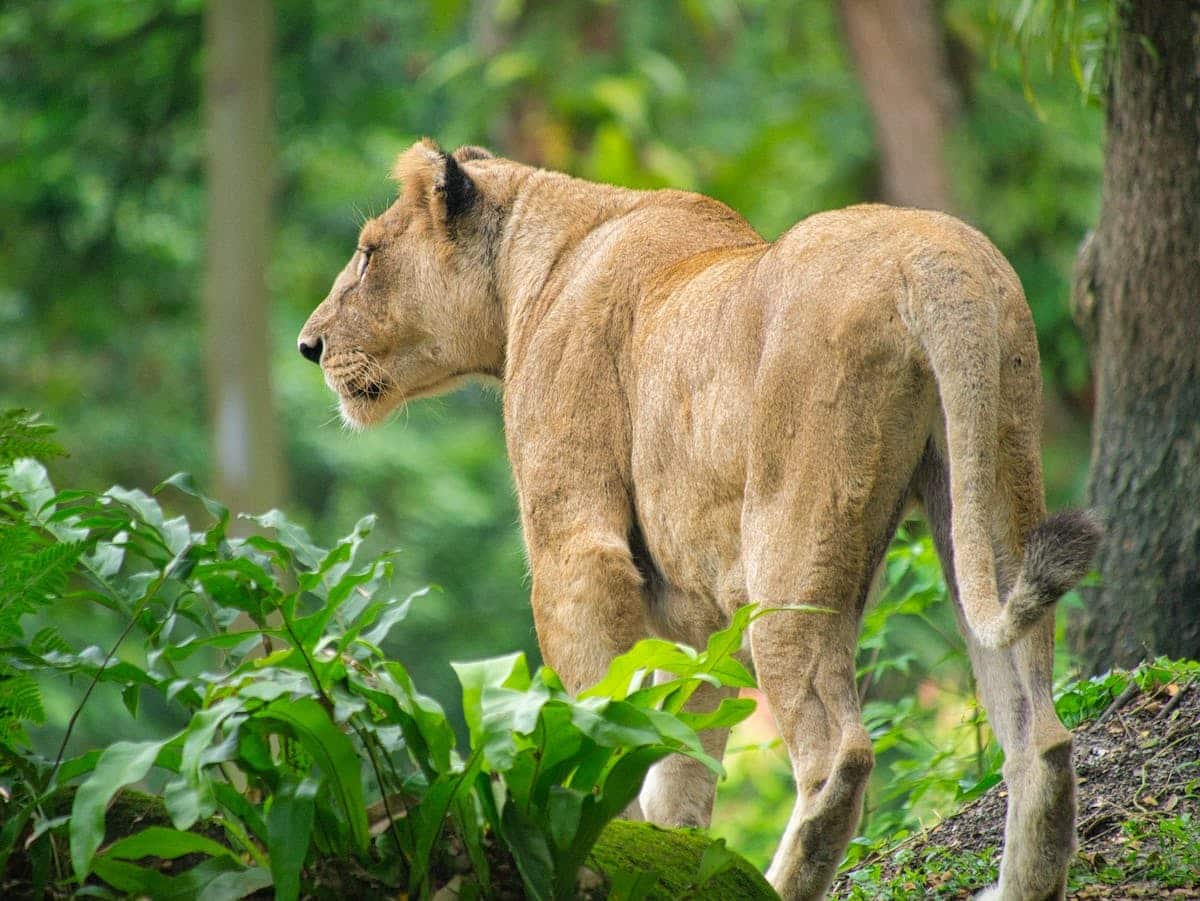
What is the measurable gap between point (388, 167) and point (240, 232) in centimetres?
205

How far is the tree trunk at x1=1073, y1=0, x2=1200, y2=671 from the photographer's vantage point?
18.1 ft

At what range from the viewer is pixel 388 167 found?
14773 mm

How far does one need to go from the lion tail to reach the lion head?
2.19 m

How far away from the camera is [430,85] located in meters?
15.9

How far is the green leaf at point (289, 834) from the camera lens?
288 cm

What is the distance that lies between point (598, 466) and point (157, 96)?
13.2m

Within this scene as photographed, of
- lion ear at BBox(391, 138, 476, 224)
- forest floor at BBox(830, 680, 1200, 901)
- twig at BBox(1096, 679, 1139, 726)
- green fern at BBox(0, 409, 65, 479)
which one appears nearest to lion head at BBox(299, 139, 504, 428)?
lion ear at BBox(391, 138, 476, 224)

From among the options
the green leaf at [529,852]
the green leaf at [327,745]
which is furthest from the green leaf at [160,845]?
the green leaf at [529,852]

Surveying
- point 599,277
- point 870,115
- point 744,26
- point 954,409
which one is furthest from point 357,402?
point 744,26

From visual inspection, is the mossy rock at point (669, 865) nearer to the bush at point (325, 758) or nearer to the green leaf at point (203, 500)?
the bush at point (325, 758)

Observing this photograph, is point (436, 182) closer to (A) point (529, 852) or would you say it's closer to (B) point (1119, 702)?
(B) point (1119, 702)

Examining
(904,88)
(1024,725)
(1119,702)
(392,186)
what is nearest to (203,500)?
(1024,725)

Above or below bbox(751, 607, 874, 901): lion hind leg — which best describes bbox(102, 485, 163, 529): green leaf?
above

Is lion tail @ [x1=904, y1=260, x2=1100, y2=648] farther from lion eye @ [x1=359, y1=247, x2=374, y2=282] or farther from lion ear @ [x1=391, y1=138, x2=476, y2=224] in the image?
lion eye @ [x1=359, y1=247, x2=374, y2=282]
